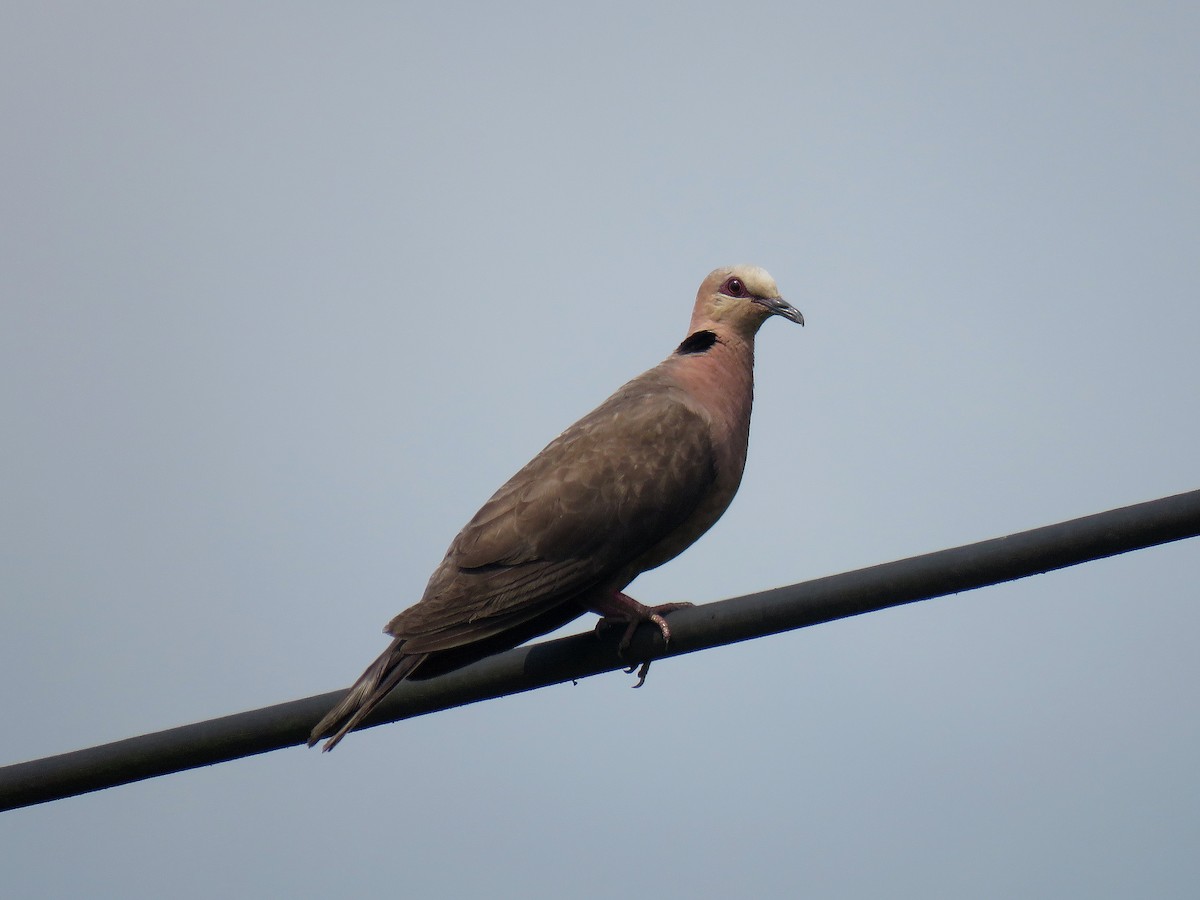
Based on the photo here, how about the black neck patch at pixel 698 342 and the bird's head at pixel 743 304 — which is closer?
the black neck patch at pixel 698 342

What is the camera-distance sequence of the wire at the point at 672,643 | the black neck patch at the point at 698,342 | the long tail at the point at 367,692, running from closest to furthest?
1. the wire at the point at 672,643
2. the long tail at the point at 367,692
3. the black neck patch at the point at 698,342

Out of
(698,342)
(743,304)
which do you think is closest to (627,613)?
(698,342)

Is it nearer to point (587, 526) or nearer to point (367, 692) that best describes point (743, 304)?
point (587, 526)

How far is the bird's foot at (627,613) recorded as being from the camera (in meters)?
5.21

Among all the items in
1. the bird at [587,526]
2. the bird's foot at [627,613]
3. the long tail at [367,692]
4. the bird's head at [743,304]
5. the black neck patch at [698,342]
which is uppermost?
the bird's head at [743,304]

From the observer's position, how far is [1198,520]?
3418 millimetres

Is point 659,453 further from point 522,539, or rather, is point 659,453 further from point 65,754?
point 65,754

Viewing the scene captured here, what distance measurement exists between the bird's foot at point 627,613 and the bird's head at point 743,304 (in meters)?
1.82

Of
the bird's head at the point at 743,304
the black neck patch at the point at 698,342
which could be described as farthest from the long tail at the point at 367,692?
the bird's head at the point at 743,304

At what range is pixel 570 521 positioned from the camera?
5680 millimetres

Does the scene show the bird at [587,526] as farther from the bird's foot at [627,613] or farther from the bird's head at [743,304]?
the bird's head at [743,304]

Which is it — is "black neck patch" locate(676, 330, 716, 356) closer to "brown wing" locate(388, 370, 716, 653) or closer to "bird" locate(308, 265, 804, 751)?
"bird" locate(308, 265, 804, 751)

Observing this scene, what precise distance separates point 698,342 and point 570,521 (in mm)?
1610

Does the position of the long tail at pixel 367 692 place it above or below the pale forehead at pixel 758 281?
below
